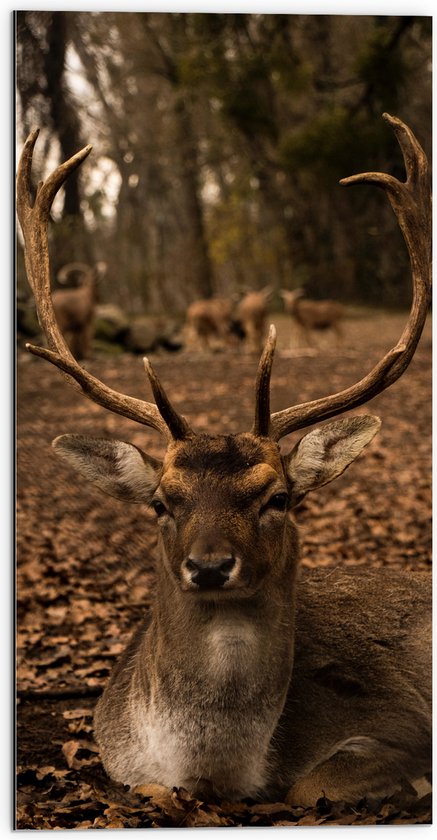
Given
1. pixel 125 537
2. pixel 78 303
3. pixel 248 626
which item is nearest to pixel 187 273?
pixel 78 303

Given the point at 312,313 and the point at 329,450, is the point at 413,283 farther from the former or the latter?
the point at 312,313

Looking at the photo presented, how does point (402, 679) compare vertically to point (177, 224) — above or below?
below

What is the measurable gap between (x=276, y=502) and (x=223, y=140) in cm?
378

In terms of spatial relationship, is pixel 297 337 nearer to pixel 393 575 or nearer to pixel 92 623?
pixel 92 623

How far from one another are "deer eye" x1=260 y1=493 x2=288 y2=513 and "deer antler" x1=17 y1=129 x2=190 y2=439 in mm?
300

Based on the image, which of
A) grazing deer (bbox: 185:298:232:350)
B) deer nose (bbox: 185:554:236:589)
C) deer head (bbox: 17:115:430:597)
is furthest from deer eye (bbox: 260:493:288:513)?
grazing deer (bbox: 185:298:232:350)

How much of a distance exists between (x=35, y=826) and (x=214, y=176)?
4.14 metres

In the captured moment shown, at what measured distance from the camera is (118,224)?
19.4 ft

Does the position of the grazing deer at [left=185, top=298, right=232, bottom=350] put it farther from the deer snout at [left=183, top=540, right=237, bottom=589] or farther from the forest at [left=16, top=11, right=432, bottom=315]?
the deer snout at [left=183, top=540, right=237, bottom=589]

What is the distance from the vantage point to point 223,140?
5.90 m

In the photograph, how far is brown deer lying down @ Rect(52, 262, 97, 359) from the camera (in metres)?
6.18

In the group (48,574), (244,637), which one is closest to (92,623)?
(48,574)

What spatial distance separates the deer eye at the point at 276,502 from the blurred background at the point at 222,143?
6.53 feet

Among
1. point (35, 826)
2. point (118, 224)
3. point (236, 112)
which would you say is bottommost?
point (35, 826)
